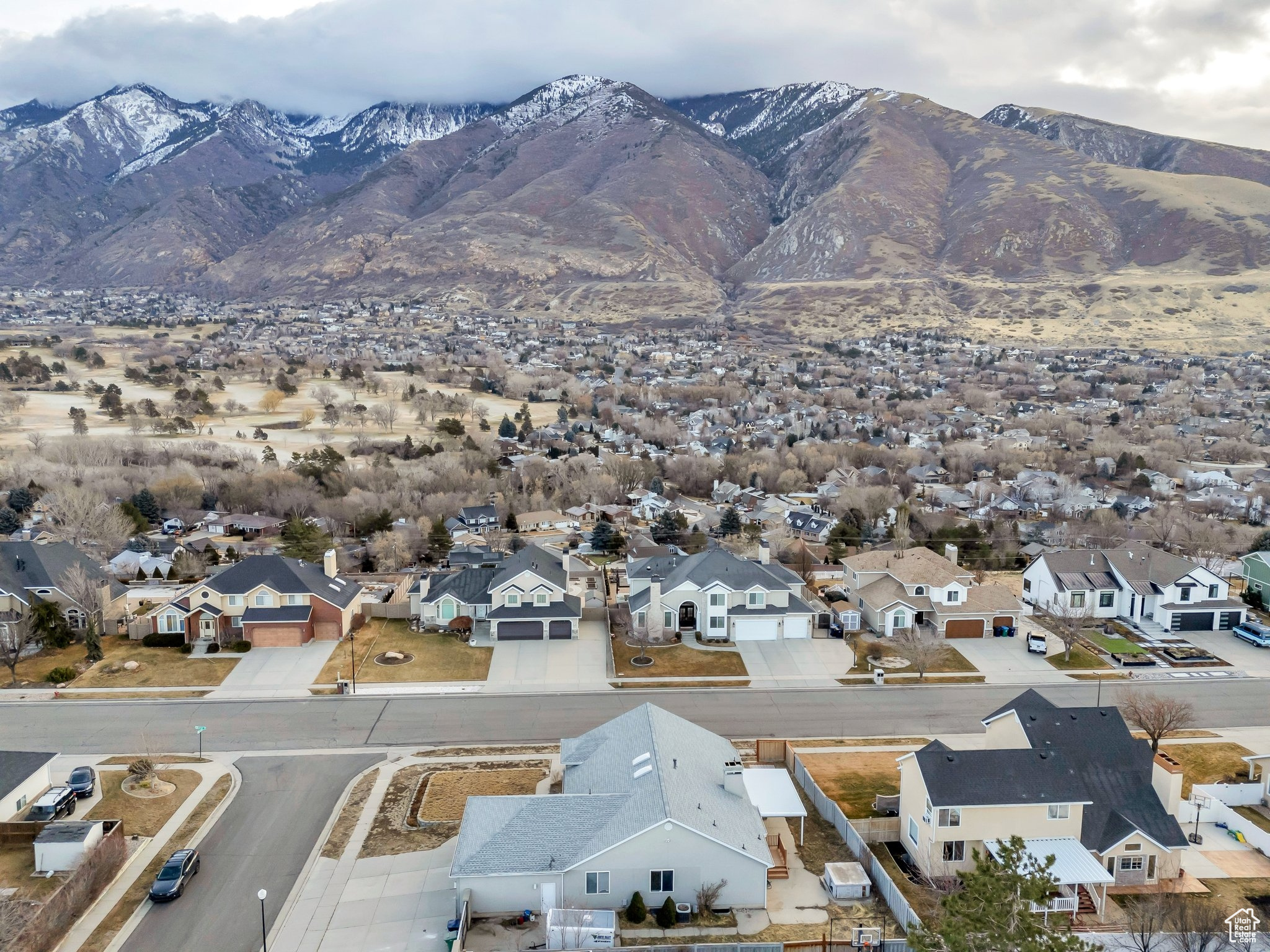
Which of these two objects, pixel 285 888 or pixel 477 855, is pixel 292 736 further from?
pixel 477 855

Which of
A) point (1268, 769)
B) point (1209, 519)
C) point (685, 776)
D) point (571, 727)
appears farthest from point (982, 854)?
point (1209, 519)

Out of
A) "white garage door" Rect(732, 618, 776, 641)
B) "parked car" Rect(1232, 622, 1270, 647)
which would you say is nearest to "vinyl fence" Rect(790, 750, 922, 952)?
"white garage door" Rect(732, 618, 776, 641)

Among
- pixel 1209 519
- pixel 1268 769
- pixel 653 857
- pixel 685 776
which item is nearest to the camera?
pixel 653 857

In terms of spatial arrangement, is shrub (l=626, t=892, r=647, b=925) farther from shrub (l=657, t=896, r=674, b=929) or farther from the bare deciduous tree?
the bare deciduous tree

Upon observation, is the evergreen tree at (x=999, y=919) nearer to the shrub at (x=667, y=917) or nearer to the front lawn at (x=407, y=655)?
the shrub at (x=667, y=917)

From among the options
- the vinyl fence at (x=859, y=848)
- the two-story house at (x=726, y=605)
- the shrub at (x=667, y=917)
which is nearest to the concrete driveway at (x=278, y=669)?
the two-story house at (x=726, y=605)

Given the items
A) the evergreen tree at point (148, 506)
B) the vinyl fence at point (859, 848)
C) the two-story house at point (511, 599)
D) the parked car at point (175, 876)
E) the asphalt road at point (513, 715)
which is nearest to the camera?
the vinyl fence at point (859, 848)
